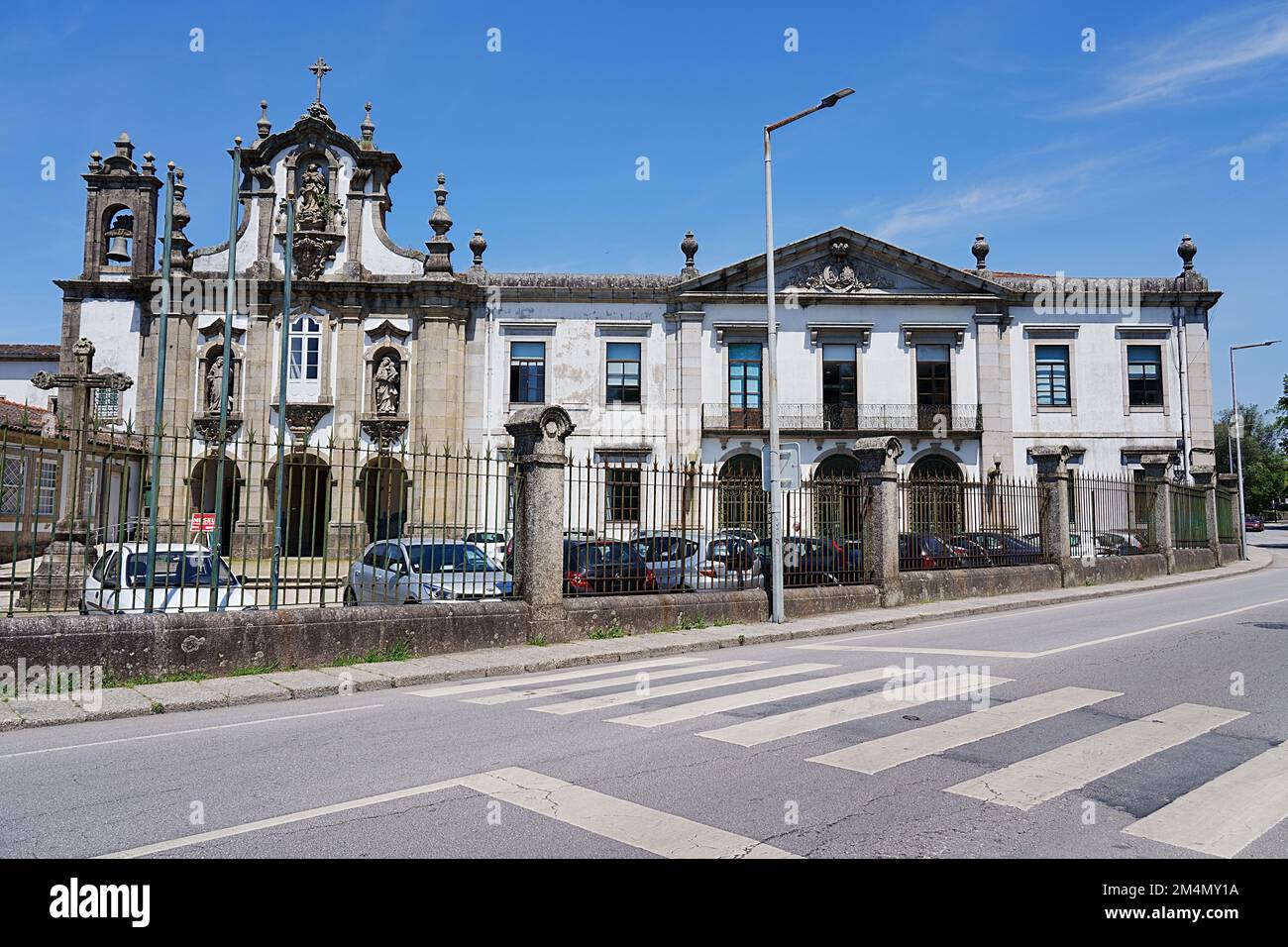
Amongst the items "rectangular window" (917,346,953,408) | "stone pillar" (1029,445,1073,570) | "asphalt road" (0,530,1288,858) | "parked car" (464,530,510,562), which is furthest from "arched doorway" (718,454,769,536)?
"rectangular window" (917,346,953,408)

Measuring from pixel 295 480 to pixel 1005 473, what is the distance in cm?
2783

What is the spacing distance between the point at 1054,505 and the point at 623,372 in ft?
60.3

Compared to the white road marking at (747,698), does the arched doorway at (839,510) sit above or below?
above

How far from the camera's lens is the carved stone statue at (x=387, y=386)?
111 feet

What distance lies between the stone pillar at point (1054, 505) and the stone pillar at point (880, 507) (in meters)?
6.18

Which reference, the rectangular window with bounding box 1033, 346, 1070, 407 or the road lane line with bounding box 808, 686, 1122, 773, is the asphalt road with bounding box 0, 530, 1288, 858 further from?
the rectangular window with bounding box 1033, 346, 1070, 407

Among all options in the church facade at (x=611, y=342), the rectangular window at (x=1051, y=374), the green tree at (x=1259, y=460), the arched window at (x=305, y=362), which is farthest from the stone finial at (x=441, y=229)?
the green tree at (x=1259, y=460)

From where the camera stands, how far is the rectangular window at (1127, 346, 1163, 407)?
3684cm

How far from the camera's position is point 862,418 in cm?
3591

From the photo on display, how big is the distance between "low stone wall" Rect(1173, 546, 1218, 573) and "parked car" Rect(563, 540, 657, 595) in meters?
20.3

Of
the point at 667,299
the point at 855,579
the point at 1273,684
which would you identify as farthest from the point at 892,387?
the point at 1273,684

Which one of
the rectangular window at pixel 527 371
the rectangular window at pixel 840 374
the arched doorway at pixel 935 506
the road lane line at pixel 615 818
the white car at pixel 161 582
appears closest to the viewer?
the road lane line at pixel 615 818

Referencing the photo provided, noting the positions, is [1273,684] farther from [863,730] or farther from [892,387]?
[892,387]

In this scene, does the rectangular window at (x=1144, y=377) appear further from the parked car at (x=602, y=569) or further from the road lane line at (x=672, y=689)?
the road lane line at (x=672, y=689)
